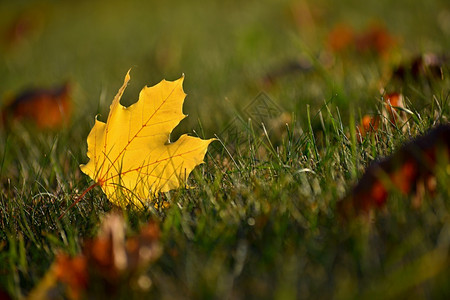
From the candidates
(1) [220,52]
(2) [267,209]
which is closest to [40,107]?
(1) [220,52]

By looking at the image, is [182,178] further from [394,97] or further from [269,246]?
[394,97]

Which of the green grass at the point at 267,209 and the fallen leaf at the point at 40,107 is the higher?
the fallen leaf at the point at 40,107

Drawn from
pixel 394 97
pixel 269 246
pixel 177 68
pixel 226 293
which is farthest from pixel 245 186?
pixel 177 68

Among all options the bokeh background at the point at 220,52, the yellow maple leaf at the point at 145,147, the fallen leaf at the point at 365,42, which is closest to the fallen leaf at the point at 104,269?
the yellow maple leaf at the point at 145,147

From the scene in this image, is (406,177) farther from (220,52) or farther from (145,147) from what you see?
(220,52)

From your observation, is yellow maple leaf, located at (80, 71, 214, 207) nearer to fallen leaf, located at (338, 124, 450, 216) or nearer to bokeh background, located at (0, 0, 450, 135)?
bokeh background, located at (0, 0, 450, 135)

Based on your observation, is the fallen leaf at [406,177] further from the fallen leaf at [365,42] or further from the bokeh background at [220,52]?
the fallen leaf at [365,42]
